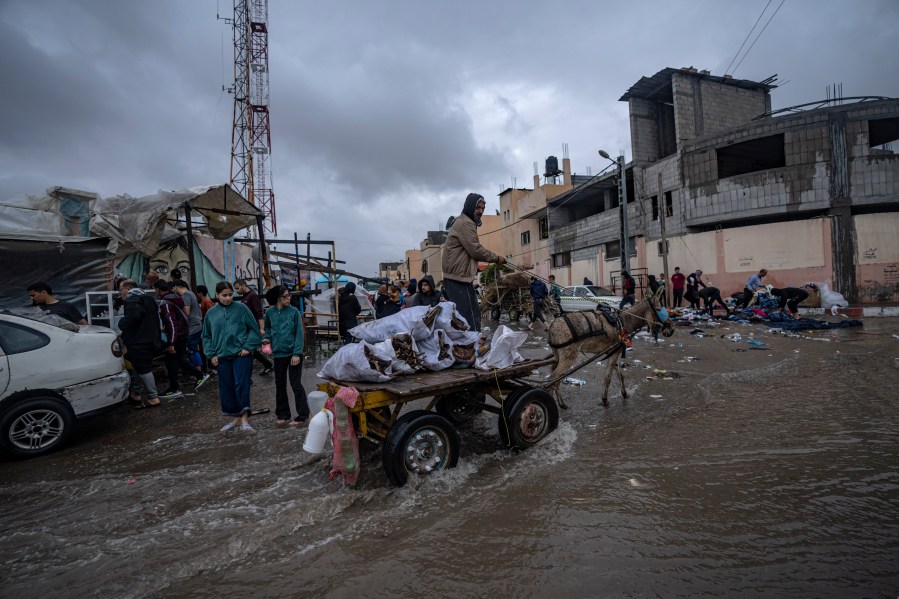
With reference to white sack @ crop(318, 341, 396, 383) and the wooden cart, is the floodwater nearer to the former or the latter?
the wooden cart

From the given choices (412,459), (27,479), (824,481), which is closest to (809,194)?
(824,481)

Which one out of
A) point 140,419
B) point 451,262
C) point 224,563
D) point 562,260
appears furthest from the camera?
point 562,260

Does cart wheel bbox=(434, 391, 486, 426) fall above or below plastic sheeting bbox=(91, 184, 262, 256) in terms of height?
below

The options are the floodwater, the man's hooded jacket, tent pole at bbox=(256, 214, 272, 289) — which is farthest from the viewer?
tent pole at bbox=(256, 214, 272, 289)

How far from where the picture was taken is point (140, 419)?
598 cm

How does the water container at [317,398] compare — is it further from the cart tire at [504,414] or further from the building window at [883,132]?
the building window at [883,132]

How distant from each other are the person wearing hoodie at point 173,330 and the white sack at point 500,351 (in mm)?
5774

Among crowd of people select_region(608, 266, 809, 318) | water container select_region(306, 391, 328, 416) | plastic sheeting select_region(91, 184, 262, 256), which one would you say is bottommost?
water container select_region(306, 391, 328, 416)

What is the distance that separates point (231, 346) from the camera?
504 cm

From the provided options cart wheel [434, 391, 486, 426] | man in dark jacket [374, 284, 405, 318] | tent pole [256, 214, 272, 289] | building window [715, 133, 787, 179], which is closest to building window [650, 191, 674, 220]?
building window [715, 133, 787, 179]

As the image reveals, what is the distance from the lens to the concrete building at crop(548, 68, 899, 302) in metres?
16.9

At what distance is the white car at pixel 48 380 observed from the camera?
4520 millimetres

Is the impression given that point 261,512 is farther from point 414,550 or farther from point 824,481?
point 824,481

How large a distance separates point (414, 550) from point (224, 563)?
1.14 meters
